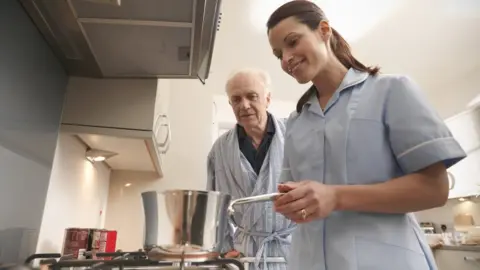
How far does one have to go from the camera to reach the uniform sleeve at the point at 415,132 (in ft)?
1.50

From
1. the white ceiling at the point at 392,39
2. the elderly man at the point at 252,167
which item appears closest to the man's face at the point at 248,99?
the elderly man at the point at 252,167

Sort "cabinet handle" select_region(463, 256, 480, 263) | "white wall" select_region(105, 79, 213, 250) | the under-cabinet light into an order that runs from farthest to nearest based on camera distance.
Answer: "cabinet handle" select_region(463, 256, 480, 263) → "white wall" select_region(105, 79, 213, 250) → the under-cabinet light

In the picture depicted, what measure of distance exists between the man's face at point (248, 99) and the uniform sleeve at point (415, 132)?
59 centimetres

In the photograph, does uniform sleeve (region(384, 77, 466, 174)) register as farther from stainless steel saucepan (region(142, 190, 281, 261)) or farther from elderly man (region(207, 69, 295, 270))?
elderly man (region(207, 69, 295, 270))

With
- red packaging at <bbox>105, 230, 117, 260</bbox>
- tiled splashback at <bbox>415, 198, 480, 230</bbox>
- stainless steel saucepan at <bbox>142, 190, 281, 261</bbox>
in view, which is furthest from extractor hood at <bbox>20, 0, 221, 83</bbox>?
tiled splashback at <bbox>415, 198, 480, 230</bbox>

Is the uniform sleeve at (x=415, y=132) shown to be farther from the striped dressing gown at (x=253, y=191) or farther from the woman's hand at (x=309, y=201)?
the striped dressing gown at (x=253, y=191)

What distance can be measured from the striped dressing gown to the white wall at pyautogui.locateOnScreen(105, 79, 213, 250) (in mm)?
750

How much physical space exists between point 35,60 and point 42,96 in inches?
3.9

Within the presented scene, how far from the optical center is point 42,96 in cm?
84

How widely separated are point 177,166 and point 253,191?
974mm

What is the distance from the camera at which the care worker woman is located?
0.46m

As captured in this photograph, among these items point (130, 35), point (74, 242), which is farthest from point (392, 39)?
point (74, 242)

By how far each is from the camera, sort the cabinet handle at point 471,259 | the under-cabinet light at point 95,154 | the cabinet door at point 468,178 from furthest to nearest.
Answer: the cabinet door at point 468,178
the cabinet handle at point 471,259
the under-cabinet light at point 95,154

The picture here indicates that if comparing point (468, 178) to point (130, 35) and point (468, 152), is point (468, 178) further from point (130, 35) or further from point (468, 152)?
point (130, 35)
